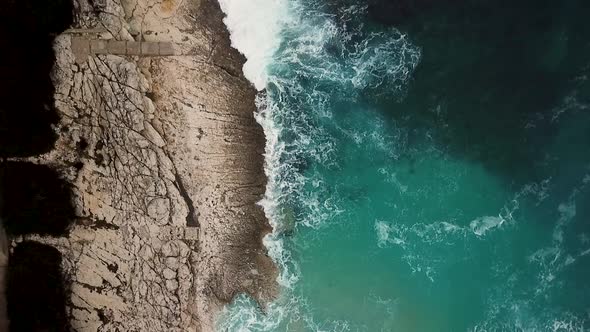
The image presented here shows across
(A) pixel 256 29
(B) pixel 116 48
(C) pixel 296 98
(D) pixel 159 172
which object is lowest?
(D) pixel 159 172

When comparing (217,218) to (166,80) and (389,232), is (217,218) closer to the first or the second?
(166,80)

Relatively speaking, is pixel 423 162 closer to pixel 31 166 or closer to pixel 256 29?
pixel 256 29

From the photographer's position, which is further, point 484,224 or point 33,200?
point 484,224

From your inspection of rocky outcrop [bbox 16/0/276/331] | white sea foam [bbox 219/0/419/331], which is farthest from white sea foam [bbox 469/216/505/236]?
rocky outcrop [bbox 16/0/276/331]

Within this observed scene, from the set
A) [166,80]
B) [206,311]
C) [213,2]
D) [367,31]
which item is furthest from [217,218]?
[367,31]

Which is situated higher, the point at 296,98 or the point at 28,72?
the point at 296,98

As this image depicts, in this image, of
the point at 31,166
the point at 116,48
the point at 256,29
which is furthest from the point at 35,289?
the point at 256,29

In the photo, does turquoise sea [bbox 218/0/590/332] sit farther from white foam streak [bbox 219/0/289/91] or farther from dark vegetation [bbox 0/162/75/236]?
dark vegetation [bbox 0/162/75/236]
